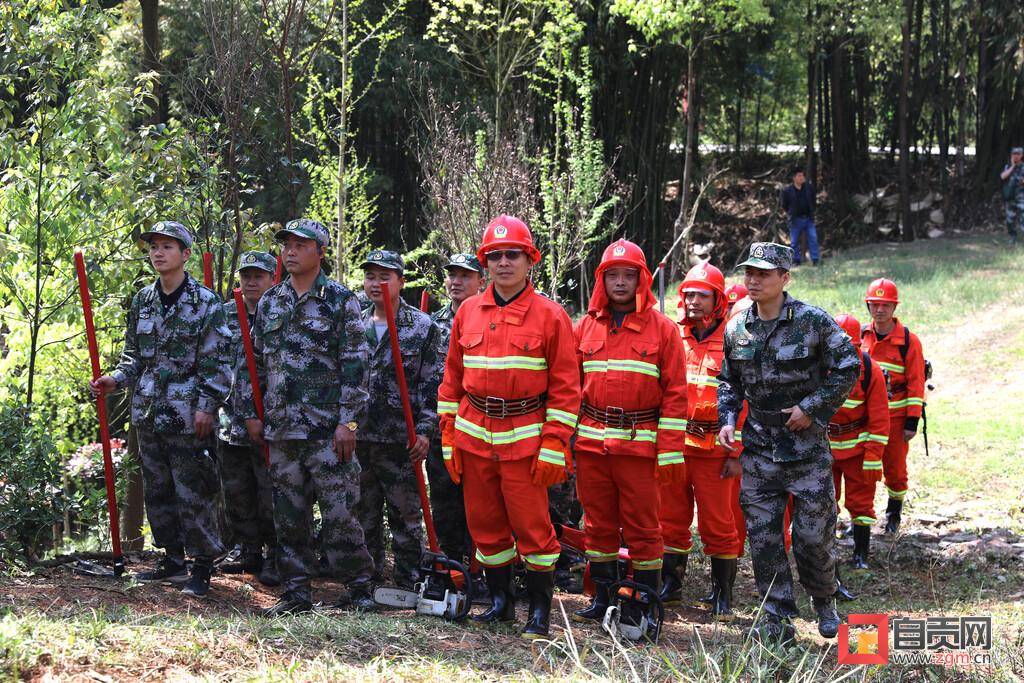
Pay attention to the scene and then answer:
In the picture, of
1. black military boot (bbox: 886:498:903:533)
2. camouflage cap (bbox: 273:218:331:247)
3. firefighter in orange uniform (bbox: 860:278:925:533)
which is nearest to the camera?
camouflage cap (bbox: 273:218:331:247)

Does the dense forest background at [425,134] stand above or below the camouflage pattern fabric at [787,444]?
above

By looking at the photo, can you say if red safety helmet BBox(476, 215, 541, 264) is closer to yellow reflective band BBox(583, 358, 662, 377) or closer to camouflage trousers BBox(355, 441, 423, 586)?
yellow reflective band BBox(583, 358, 662, 377)

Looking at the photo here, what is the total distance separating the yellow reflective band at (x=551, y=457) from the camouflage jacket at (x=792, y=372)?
1.15 metres

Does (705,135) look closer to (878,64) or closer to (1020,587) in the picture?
(878,64)

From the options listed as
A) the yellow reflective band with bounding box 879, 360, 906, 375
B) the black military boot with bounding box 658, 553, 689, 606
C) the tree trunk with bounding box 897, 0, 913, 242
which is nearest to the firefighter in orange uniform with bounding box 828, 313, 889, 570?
the yellow reflective band with bounding box 879, 360, 906, 375

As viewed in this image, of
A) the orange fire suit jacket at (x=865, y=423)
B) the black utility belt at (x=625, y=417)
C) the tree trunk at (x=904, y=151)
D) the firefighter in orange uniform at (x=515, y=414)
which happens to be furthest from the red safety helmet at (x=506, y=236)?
the tree trunk at (x=904, y=151)

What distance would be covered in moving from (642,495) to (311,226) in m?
2.49

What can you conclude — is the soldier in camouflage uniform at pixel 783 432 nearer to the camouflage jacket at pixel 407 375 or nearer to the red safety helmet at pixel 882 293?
the camouflage jacket at pixel 407 375

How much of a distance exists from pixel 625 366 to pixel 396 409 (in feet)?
5.21

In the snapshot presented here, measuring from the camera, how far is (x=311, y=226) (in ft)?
20.7

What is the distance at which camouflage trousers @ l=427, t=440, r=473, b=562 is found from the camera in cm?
740

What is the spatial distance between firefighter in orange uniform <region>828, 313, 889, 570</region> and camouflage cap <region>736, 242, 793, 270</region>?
7.69ft

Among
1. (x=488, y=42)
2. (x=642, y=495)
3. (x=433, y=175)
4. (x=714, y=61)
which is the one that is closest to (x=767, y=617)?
(x=642, y=495)

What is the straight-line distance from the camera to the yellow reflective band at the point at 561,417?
5.71 m
